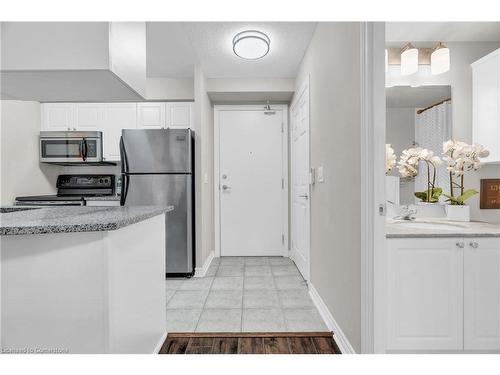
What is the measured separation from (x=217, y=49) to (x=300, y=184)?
1.67 meters

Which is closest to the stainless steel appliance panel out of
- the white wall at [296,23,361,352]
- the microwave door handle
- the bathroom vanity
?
the microwave door handle

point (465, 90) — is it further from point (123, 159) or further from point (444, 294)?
point (123, 159)

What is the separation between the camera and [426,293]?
1603 millimetres

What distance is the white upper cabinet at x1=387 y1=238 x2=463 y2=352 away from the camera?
1600mm

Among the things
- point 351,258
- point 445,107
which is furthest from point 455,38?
point 351,258

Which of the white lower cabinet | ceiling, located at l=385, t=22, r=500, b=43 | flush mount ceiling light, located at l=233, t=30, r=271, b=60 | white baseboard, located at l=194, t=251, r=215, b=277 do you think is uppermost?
flush mount ceiling light, located at l=233, t=30, r=271, b=60

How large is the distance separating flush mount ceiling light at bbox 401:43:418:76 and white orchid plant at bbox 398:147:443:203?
56cm

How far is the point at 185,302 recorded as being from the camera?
2631 millimetres

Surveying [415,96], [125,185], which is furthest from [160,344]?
[415,96]

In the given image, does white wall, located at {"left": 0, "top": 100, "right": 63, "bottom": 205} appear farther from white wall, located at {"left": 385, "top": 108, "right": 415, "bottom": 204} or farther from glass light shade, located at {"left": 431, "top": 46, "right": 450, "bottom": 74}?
glass light shade, located at {"left": 431, "top": 46, "right": 450, "bottom": 74}

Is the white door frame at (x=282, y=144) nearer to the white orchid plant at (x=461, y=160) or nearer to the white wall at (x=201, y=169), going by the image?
the white wall at (x=201, y=169)

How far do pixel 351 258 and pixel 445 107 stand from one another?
4.63 ft

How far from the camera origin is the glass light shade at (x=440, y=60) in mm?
2201

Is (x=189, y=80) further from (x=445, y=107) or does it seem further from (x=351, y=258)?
(x=351, y=258)
